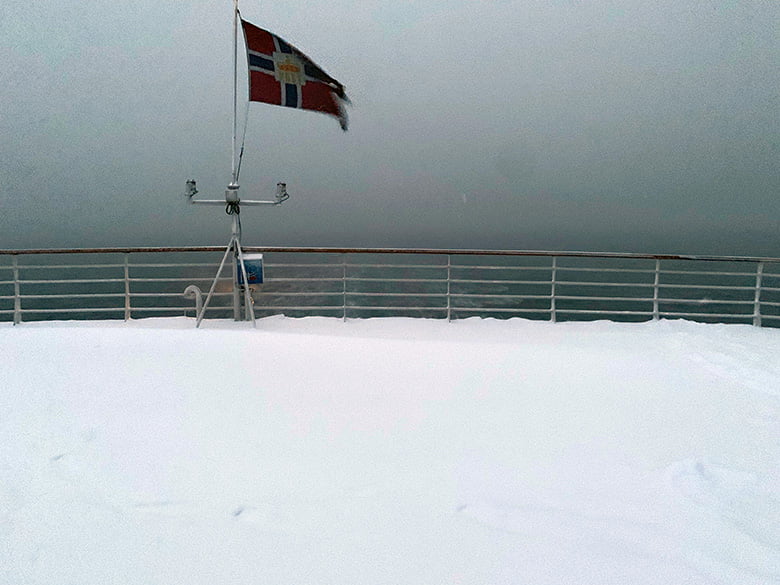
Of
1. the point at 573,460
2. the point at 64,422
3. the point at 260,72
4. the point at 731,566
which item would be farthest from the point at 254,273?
the point at 731,566

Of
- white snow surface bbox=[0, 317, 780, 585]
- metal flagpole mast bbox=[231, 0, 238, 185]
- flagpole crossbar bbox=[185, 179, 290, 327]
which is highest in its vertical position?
metal flagpole mast bbox=[231, 0, 238, 185]

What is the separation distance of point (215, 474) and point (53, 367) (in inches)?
55.7

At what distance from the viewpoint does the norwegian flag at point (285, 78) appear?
404 cm

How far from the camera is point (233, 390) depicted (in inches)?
91.4

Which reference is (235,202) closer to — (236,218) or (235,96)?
(236,218)

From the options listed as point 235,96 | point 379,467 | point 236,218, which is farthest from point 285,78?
point 379,467

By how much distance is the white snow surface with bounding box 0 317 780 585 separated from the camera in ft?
3.96

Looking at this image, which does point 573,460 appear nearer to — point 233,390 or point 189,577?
point 189,577

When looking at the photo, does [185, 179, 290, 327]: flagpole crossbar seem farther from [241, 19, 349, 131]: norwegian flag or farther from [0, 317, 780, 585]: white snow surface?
[0, 317, 780, 585]: white snow surface

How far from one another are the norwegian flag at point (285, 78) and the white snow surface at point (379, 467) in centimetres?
217

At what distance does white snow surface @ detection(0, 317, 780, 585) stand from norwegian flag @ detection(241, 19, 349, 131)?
217 centimetres

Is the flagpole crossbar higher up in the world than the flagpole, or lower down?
lower down

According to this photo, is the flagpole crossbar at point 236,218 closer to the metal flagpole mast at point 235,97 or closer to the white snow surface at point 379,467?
the metal flagpole mast at point 235,97

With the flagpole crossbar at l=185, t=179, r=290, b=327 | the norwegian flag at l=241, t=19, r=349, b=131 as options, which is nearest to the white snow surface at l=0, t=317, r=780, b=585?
the flagpole crossbar at l=185, t=179, r=290, b=327
